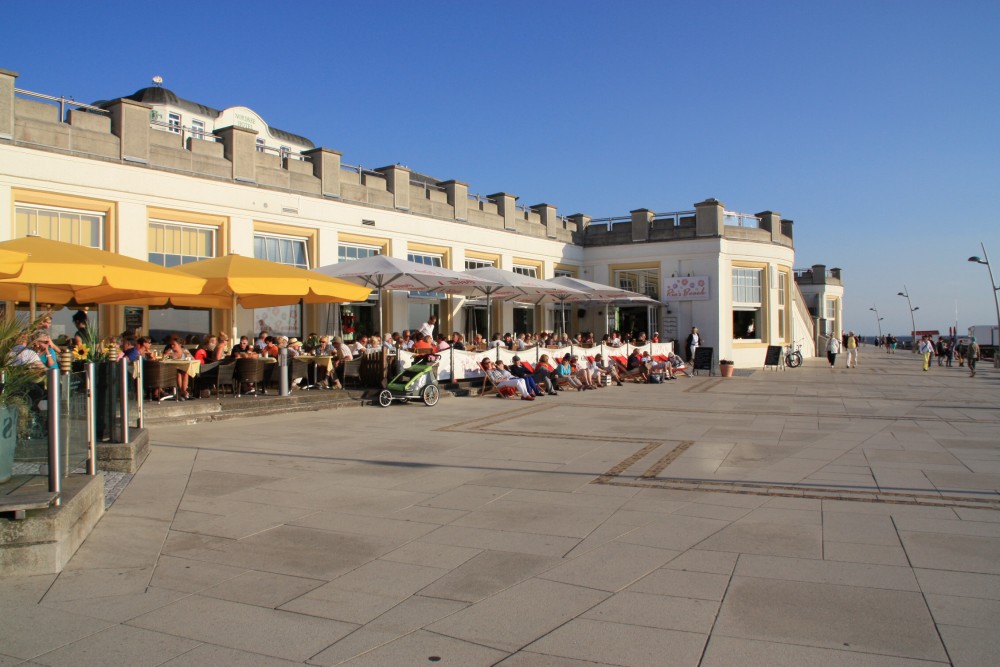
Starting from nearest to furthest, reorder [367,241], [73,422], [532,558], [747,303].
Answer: [532,558]
[73,422]
[367,241]
[747,303]

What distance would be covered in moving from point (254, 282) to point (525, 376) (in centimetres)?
702

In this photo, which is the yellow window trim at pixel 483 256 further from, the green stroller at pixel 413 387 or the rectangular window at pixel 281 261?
the green stroller at pixel 413 387

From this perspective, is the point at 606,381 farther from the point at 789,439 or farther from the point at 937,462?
the point at 937,462

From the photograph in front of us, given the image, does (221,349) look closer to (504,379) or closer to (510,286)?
(504,379)

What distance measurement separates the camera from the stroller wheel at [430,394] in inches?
566

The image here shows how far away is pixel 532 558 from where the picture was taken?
486cm

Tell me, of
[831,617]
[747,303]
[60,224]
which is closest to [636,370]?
[747,303]

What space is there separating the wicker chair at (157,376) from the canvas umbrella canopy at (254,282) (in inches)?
53.4

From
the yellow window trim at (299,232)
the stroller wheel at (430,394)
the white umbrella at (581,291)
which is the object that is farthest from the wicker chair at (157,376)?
the white umbrella at (581,291)

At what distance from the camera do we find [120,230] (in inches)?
586

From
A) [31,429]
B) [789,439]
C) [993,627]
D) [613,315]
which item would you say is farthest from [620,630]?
[613,315]

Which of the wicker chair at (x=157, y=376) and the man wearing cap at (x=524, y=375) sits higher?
the wicker chair at (x=157, y=376)

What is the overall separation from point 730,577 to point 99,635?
3655 mm

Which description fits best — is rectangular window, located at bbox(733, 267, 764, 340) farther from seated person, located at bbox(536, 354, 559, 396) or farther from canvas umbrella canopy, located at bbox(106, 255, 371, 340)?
canvas umbrella canopy, located at bbox(106, 255, 371, 340)
